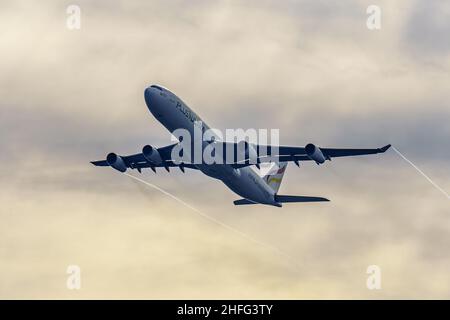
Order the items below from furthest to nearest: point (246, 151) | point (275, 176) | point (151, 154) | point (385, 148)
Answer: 1. point (275, 176)
2. point (151, 154)
3. point (246, 151)
4. point (385, 148)

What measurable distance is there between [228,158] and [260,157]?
4155mm

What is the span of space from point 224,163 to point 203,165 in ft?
8.31

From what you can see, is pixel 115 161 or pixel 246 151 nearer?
pixel 246 151

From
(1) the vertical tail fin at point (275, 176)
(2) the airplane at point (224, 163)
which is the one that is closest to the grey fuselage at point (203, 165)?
(2) the airplane at point (224, 163)

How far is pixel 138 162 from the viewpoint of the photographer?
120m

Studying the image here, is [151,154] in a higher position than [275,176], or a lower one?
lower

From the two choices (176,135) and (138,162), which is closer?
(176,135)

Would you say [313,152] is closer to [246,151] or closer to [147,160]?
[246,151]

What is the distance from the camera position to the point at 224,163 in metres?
110

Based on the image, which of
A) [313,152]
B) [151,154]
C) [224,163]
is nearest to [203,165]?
[224,163]

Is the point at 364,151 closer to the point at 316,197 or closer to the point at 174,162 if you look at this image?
the point at 316,197

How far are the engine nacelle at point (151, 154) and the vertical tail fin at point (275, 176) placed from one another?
2392 cm
